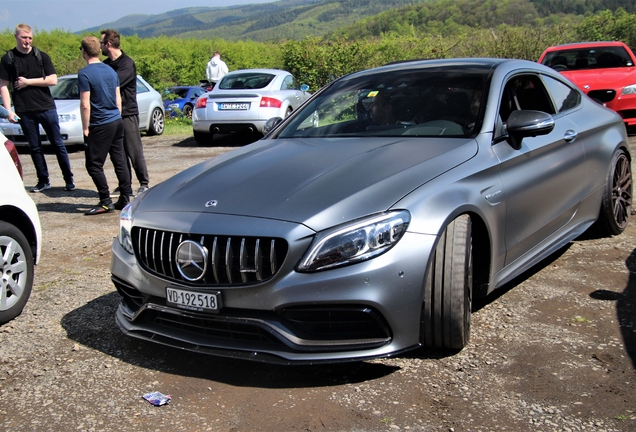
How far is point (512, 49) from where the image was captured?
19969 millimetres

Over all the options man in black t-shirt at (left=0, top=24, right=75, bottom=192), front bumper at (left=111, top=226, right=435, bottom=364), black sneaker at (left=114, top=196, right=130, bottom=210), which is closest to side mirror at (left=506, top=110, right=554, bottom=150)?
front bumper at (left=111, top=226, right=435, bottom=364)

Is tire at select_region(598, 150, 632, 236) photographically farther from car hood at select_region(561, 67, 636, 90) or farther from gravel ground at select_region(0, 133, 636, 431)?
car hood at select_region(561, 67, 636, 90)

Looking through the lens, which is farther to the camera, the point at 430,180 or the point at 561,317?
the point at 561,317

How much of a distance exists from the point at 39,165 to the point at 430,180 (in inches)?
291

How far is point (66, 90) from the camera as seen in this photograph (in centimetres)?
1427

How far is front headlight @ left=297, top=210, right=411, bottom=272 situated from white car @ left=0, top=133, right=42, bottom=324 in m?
2.34

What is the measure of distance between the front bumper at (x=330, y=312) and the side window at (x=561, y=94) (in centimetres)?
248

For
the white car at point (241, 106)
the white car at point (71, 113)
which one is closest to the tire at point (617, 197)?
the white car at point (241, 106)

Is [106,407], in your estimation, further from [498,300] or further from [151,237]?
[498,300]

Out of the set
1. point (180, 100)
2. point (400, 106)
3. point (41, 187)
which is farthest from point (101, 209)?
point (180, 100)

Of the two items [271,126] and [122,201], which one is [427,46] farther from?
[271,126]

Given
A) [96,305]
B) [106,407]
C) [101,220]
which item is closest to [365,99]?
[96,305]

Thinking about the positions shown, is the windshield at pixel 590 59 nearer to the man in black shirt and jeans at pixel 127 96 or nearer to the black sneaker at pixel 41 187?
the man in black shirt and jeans at pixel 127 96

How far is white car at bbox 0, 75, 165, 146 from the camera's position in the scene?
527 inches
